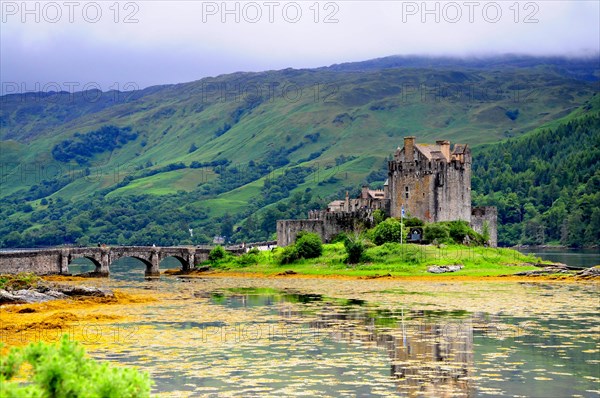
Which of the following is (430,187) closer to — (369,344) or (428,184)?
(428,184)

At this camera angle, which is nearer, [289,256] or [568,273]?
[568,273]

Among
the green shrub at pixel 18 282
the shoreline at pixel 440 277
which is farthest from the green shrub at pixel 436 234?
the green shrub at pixel 18 282

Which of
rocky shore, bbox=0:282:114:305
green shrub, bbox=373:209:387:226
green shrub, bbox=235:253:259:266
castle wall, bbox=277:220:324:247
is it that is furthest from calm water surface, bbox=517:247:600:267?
rocky shore, bbox=0:282:114:305

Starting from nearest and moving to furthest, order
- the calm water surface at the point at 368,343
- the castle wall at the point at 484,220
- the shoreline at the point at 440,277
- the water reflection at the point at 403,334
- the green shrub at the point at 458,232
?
the calm water surface at the point at 368,343, the water reflection at the point at 403,334, the shoreline at the point at 440,277, the green shrub at the point at 458,232, the castle wall at the point at 484,220

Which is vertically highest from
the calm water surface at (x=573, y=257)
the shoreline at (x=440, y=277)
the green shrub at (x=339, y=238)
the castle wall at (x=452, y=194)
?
the castle wall at (x=452, y=194)

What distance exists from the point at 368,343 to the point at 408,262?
1877 inches

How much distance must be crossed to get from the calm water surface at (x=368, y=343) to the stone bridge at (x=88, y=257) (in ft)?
72.7

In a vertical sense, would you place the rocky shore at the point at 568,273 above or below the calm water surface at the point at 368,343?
above

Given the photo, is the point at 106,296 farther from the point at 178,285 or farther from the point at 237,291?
the point at 178,285

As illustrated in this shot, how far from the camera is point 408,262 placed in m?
91.4

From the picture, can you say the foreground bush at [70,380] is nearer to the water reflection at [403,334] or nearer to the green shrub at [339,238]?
the water reflection at [403,334]

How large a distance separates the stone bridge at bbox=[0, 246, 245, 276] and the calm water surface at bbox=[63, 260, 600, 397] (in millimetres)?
22167

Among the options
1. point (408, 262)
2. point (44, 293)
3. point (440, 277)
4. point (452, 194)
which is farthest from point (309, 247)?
point (44, 293)

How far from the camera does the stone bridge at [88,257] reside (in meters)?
88.3
